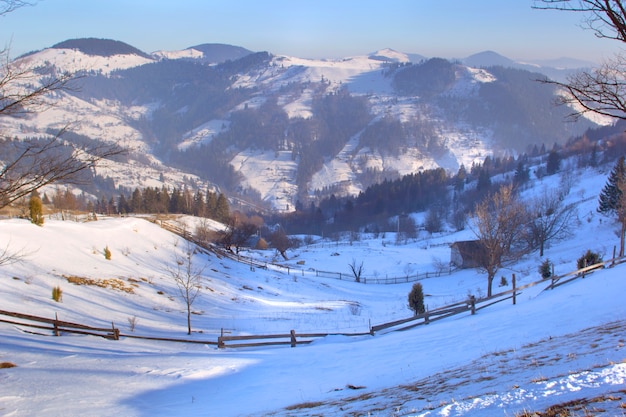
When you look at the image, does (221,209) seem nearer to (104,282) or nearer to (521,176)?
(104,282)

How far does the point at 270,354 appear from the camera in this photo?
50.4 feet

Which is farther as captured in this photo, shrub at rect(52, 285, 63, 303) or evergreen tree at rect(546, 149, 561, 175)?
evergreen tree at rect(546, 149, 561, 175)

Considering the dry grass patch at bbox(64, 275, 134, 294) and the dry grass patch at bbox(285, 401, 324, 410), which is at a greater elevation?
the dry grass patch at bbox(285, 401, 324, 410)

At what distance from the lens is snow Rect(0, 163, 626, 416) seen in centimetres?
747

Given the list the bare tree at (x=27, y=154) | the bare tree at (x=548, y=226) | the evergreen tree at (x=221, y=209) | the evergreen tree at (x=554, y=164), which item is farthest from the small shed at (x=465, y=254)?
the evergreen tree at (x=554, y=164)

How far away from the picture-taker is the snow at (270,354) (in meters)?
7.47

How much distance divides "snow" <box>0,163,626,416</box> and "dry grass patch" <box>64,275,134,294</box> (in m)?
0.33

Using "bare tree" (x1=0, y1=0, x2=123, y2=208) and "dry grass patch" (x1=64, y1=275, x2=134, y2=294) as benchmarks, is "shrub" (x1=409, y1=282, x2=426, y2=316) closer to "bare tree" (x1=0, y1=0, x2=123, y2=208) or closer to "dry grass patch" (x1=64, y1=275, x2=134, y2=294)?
"dry grass patch" (x1=64, y1=275, x2=134, y2=294)

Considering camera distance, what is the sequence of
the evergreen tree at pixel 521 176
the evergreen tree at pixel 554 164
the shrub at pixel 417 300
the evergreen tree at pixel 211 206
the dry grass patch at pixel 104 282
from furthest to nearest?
the evergreen tree at pixel 521 176
the evergreen tree at pixel 554 164
the evergreen tree at pixel 211 206
the shrub at pixel 417 300
the dry grass patch at pixel 104 282

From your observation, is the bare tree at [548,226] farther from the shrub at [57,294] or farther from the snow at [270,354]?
the shrub at [57,294]

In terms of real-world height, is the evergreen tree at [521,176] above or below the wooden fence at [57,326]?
above

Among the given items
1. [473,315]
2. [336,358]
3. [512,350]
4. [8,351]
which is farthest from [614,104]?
[8,351]

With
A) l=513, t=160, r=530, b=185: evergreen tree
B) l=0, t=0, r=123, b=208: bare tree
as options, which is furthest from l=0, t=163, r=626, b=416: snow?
l=513, t=160, r=530, b=185: evergreen tree

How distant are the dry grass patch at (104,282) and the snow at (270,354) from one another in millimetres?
333
